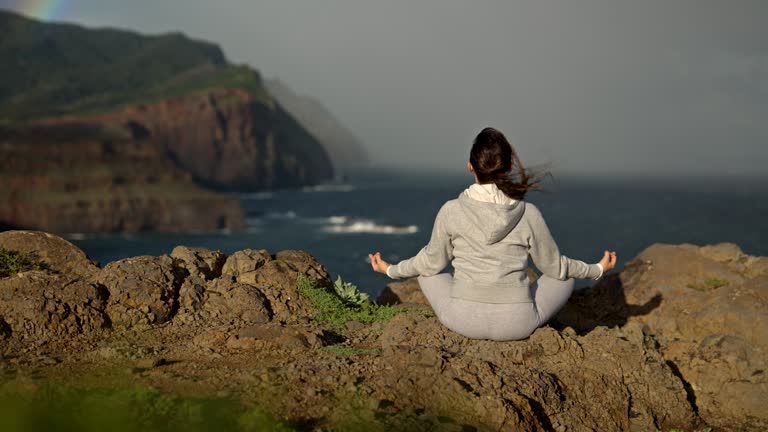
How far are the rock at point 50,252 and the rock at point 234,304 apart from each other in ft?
7.23

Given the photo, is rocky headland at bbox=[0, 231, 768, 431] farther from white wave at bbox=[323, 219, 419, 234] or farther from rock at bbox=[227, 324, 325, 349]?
white wave at bbox=[323, 219, 419, 234]

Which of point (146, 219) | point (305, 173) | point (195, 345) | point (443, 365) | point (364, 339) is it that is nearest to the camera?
point (443, 365)

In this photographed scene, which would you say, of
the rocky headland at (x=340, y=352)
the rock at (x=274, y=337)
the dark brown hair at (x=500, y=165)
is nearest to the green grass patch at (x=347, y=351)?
the rocky headland at (x=340, y=352)

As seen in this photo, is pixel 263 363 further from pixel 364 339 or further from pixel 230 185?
pixel 230 185

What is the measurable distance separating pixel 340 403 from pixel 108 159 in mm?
94833

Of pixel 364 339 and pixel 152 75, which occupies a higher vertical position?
pixel 152 75

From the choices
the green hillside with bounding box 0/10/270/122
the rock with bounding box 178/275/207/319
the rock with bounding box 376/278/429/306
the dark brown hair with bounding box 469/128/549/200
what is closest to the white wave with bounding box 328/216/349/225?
the green hillside with bounding box 0/10/270/122

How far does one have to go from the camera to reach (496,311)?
7324 millimetres

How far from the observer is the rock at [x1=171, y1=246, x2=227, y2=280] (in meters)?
10.6

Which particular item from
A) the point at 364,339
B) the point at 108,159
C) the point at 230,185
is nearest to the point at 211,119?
the point at 230,185

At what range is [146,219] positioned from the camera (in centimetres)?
8750

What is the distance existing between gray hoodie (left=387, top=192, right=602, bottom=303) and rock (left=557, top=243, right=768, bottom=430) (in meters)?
4.04

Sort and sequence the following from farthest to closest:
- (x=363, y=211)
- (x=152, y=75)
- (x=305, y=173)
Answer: (x=152, y=75) → (x=305, y=173) → (x=363, y=211)

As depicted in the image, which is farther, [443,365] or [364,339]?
[364,339]
